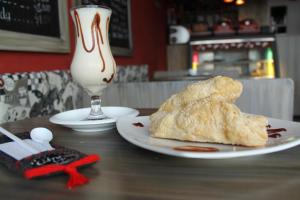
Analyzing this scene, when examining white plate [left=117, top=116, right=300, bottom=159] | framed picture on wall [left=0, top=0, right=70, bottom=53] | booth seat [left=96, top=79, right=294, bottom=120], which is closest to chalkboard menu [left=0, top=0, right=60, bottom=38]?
framed picture on wall [left=0, top=0, right=70, bottom=53]

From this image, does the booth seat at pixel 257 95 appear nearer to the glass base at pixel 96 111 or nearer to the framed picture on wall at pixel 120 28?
the glass base at pixel 96 111

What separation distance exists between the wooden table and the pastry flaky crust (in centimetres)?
4

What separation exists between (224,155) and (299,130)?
241 mm

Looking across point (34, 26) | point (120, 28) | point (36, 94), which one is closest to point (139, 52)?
point (120, 28)

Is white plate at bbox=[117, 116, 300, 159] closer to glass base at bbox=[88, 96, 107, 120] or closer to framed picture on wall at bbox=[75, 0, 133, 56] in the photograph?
glass base at bbox=[88, 96, 107, 120]

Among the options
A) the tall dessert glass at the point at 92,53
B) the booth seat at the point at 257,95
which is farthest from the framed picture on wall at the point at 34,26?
the tall dessert glass at the point at 92,53

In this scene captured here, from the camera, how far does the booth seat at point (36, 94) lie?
1.35 metres

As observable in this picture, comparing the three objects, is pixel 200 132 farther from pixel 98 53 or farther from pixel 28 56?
pixel 28 56

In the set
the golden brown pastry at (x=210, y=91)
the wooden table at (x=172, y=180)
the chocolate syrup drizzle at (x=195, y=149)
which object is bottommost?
the wooden table at (x=172, y=180)

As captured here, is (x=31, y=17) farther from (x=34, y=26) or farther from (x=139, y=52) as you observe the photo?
(x=139, y=52)

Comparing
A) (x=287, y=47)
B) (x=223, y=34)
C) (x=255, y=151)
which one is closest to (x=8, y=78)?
(x=255, y=151)

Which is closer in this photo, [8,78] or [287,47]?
[8,78]

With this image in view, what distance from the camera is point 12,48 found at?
55.7 inches

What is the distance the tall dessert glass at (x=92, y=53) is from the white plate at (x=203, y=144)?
169mm
